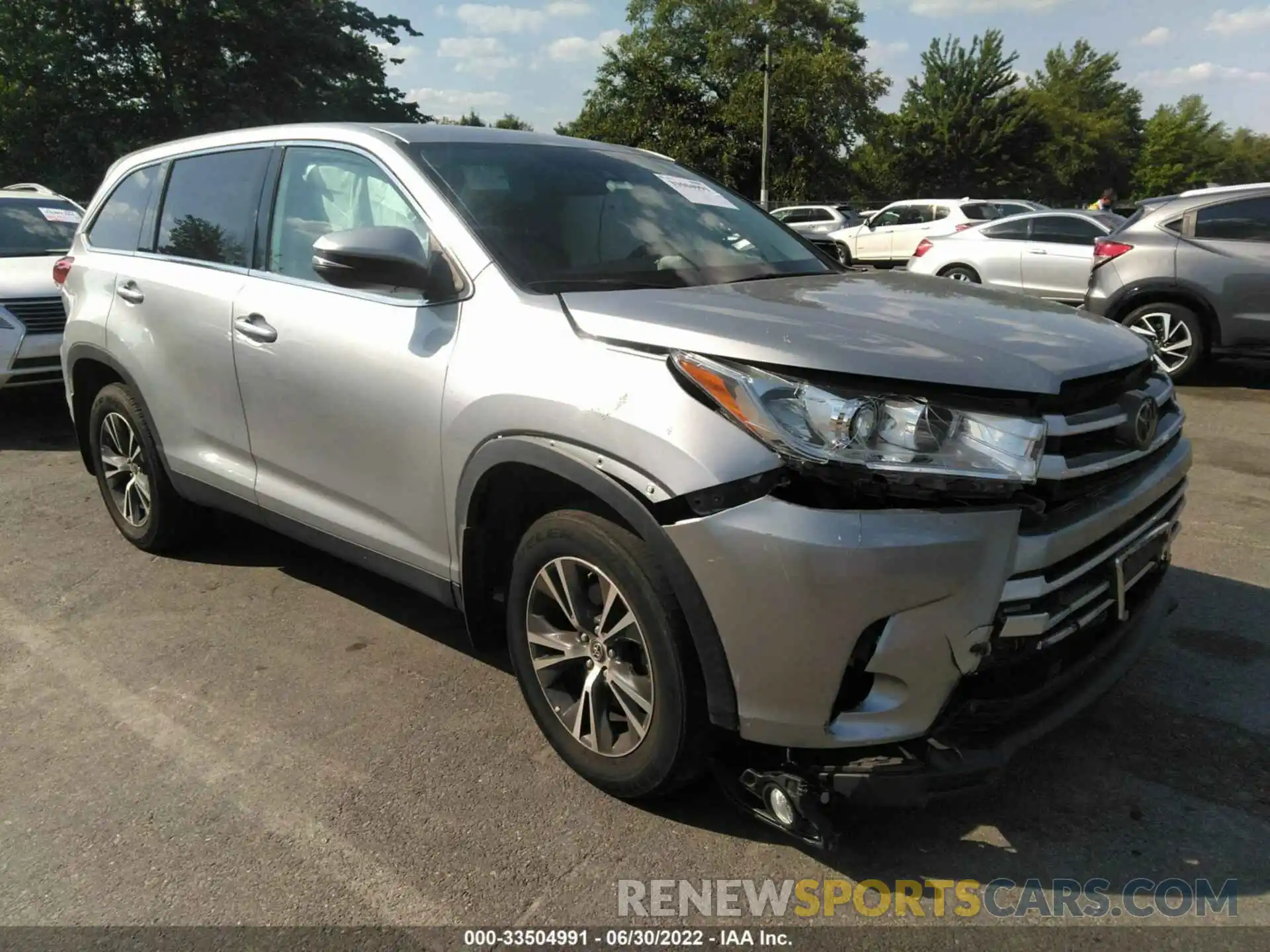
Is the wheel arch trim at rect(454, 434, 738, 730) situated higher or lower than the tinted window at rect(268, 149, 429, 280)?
lower

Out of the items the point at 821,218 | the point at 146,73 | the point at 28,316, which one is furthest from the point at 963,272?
the point at 146,73

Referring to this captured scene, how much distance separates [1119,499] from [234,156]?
11.1ft

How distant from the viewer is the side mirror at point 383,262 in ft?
8.80

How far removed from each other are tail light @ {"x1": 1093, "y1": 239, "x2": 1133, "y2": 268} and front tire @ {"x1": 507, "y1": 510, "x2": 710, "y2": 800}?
7422mm

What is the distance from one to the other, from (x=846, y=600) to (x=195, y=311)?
9.40 feet

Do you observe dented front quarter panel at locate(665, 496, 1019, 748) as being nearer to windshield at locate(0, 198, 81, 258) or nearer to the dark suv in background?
the dark suv in background

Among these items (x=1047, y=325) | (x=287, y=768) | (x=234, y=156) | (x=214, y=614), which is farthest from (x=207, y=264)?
(x=1047, y=325)

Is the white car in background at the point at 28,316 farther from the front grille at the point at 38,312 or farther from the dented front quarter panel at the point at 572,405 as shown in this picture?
the dented front quarter panel at the point at 572,405

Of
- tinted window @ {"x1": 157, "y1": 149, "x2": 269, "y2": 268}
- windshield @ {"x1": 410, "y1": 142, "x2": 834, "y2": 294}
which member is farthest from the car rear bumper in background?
tinted window @ {"x1": 157, "y1": 149, "x2": 269, "y2": 268}

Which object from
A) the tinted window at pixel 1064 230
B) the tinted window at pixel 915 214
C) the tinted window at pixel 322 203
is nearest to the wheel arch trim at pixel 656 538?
the tinted window at pixel 322 203

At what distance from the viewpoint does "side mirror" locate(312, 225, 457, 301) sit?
8.80 ft

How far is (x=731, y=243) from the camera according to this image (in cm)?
334

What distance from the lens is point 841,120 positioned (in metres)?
44.8

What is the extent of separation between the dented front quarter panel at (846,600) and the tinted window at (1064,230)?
1008 cm
